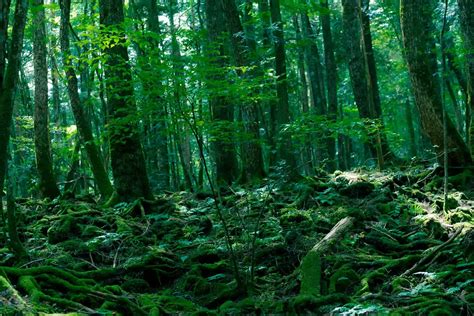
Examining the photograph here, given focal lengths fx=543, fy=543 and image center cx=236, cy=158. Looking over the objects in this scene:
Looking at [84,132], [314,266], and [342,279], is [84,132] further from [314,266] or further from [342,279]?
[342,279]

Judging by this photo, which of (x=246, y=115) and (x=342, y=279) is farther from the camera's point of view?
(x=246, y=115)

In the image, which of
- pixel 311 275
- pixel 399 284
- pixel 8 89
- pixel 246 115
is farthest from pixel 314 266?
pixel 246 115

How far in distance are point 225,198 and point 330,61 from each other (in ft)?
41.9

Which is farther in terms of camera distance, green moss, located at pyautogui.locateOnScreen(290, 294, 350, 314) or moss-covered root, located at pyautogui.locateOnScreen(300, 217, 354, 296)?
moss-covered root, located at pyautogui.locateOnScreen(300, 217, 354, 296)

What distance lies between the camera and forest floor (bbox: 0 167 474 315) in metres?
6.42

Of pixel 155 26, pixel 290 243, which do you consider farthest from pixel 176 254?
pixel 155 26

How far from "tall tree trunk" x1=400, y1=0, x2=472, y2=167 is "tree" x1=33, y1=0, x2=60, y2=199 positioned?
959 cm

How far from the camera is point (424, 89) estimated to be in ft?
41.4

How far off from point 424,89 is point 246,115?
180 inches

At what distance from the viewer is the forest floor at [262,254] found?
21.1ft

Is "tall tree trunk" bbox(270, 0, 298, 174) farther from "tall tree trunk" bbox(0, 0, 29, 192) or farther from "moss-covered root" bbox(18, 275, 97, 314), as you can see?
"moss-covered root" bbox(18, 275, 97, 314)

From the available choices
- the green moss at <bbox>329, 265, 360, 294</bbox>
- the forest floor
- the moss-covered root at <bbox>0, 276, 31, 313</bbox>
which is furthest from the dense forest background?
the green moss at <bbox>329, 265, 360, 294</bbox>

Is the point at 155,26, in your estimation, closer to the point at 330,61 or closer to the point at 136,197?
the point at 330,61

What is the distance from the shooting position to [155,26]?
73.7 feet
